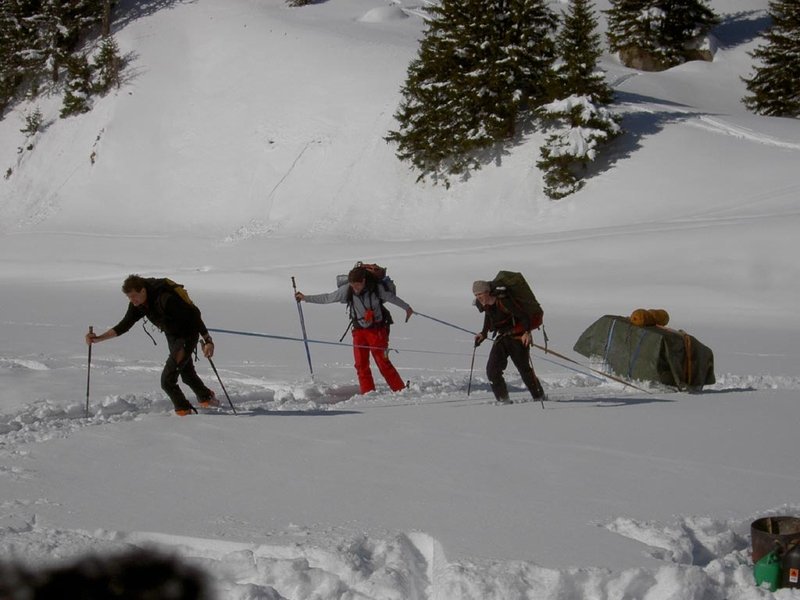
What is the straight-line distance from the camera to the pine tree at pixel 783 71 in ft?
107

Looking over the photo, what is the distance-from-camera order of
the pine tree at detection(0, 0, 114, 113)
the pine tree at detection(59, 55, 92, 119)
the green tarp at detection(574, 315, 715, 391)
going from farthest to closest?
the pine tree at detection(0, 0, 114, 113), the pine tree at detection(59, 55, 92, 119), the green tarp at detection(574, 315, 715, 391)

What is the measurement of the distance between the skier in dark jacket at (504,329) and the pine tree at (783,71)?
98.8ft

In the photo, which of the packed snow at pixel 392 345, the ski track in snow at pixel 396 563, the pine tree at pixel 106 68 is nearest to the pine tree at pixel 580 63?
the packed snow at pixel 392 345

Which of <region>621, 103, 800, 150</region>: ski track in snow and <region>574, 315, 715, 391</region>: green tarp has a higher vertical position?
<region>621, 103, 800, 150</region>: ski track in snow

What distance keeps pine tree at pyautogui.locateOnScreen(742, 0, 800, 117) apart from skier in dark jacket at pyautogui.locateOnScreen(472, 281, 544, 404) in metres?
30.1

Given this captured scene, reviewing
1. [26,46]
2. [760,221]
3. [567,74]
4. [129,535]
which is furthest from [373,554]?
[26,46]

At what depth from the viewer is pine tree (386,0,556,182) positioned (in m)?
26.3

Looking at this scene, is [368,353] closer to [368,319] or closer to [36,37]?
[368,319]

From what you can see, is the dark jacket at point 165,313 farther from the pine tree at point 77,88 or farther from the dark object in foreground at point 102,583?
the pine tree at point 77,88

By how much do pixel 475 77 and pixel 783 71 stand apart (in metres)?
15.1

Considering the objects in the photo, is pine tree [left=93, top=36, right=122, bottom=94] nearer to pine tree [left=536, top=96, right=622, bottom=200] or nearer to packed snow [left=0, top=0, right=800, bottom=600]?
packed snow [left=0, top=0, right=800, bottom=600]

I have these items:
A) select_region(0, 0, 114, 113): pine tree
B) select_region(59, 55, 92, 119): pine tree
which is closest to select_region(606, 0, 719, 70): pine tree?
select_region(59, 55, 92, 119): pine tree

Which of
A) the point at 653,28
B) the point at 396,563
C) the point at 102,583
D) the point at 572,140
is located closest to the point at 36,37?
the point at 572,140

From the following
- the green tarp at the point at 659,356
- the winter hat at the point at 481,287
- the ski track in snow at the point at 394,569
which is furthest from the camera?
the green tarp at the point at 659,356
